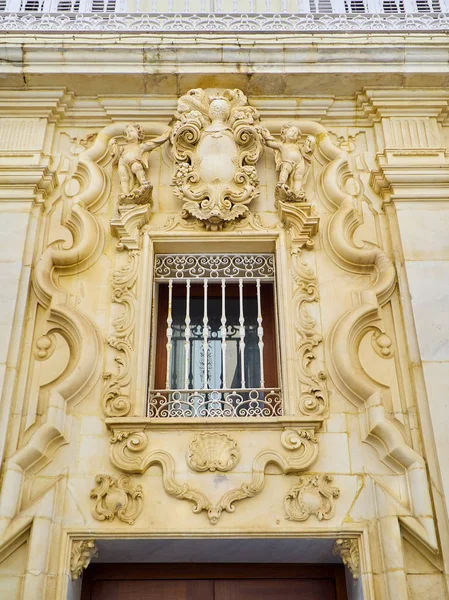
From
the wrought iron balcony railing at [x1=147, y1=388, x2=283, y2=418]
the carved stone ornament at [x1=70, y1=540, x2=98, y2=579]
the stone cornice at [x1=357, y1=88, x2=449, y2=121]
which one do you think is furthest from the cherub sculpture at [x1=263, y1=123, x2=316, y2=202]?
the carved stone ornament at [x1=70, y1=540, x2=98, y2=579]

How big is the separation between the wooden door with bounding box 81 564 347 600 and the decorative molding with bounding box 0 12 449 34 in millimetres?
5778

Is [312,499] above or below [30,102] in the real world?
below

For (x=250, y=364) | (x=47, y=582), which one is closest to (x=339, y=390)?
(x=250, y=364)

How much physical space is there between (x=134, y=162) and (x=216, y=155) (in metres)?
0.90

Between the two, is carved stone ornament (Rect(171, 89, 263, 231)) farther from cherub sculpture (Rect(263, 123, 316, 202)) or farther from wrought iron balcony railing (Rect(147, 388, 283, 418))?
wrought iron balcony railing (Rect(147, 388, 283, 418))

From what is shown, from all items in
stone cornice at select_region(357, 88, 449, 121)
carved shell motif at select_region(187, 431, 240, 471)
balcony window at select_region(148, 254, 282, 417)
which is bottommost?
carved shell motif at select_region(187, 431, 240, 471)

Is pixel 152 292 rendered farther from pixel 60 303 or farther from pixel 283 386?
pixel 283 386

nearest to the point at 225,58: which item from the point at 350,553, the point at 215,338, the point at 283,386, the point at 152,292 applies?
the point at 152,292

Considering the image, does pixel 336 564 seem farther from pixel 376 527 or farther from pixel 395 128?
pixel 395 128

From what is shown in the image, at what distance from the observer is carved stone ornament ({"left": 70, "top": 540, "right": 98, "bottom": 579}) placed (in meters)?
5.23

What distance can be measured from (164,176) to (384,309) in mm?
2842

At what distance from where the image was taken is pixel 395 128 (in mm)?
7254

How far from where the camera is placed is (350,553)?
17.4 feet

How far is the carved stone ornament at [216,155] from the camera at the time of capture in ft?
22.3
